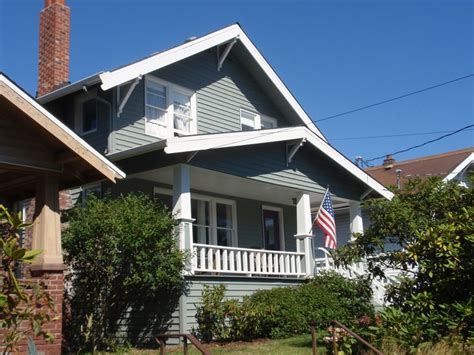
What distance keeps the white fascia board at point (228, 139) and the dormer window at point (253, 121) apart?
294cm

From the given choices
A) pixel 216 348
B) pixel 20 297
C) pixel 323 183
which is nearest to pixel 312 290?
pixel 216 348

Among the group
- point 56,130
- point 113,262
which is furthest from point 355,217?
point 56,130

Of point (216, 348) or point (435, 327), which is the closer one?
point (435, 327)

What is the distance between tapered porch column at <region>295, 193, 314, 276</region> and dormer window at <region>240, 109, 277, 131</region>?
3212mm

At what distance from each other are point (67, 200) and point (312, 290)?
21.7 ft

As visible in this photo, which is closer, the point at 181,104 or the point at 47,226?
the point at 47,226

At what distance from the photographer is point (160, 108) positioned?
53.2 ft

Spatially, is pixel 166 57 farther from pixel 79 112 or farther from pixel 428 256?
pixel 428 256

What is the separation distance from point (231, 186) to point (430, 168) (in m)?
14.2

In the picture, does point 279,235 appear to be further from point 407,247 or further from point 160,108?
point 407,247

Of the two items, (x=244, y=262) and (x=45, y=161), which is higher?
(x=45, y=161)

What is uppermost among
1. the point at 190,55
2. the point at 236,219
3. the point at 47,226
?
the point at 190,55

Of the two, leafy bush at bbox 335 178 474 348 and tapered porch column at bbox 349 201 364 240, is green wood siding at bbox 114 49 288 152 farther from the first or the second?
leafy bush at bbox 335 178 474 348

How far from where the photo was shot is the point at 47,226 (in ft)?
28.0
